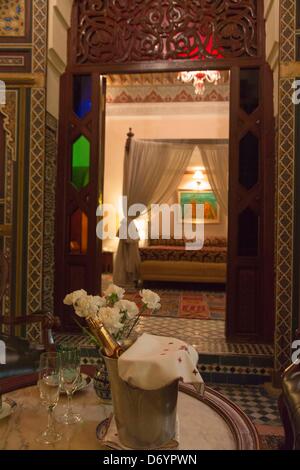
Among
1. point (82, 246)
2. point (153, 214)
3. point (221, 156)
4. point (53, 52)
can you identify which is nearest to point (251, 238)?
Answer: point (82, 246)

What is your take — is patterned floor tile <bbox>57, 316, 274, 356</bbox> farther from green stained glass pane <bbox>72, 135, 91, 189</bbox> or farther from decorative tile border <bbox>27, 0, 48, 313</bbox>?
green stained glass pane <bbox>72, 135, 91, 189</bbox>

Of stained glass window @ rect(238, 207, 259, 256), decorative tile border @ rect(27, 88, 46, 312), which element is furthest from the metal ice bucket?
stained glass window @ rect(238, 207, 259, 256)

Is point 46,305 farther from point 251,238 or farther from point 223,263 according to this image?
point 223,263

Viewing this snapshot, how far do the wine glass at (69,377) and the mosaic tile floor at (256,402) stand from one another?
159 centimetres

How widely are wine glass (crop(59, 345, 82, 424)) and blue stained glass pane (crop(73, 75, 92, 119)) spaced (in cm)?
290

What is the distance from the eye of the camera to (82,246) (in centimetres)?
377

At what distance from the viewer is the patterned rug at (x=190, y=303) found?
4.72 metres

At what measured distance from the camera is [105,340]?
1.16 m

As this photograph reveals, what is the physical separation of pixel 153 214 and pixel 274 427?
221 inches

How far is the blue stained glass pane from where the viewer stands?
373cm

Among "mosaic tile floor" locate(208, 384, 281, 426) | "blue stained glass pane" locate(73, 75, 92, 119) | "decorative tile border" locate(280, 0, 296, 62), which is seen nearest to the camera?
"mosaic tile floor" locate(208, 384, 281, 426)

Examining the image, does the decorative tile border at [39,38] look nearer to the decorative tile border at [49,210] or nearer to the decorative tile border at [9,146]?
the decorative tile border at [9,146]

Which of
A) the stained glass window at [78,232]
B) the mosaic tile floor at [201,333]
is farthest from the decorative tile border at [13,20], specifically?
the mosaic tile floor at [201,333]

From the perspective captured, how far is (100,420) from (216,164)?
5.76m
